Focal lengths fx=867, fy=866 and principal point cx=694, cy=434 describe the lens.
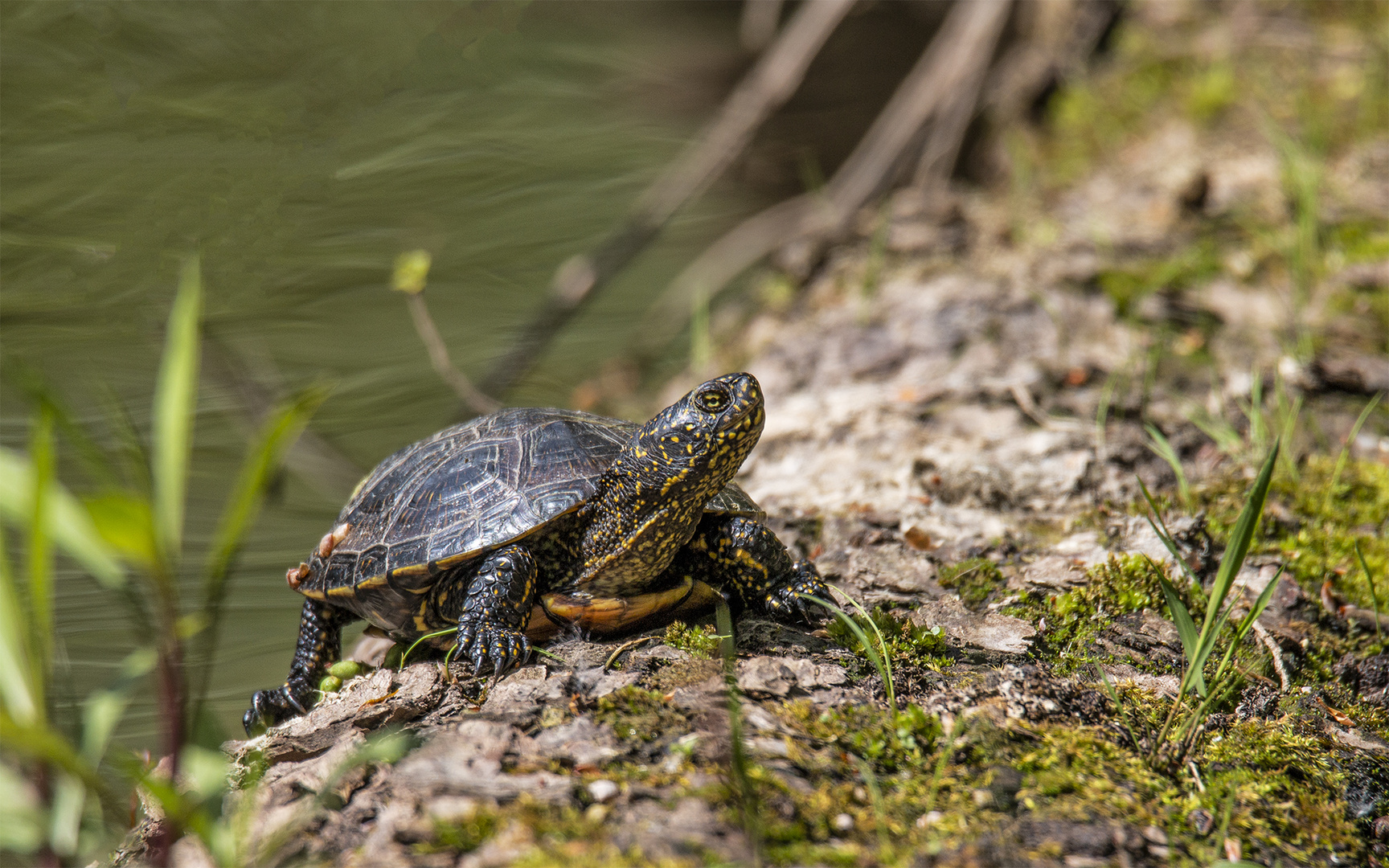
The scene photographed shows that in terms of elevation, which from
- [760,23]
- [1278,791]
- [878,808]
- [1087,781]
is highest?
[760,23]

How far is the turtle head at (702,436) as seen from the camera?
2.37 meters

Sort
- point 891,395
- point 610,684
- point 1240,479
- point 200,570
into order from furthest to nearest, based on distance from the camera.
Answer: point 200,570, point 891,395, point 1240,479, point 610,684

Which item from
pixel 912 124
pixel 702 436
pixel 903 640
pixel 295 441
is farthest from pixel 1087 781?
pixel 912 124

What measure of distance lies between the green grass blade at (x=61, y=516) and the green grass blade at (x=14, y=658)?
0.10 m

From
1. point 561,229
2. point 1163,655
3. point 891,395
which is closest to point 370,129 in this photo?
point 561,229

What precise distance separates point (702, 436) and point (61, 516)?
1444 millimetres

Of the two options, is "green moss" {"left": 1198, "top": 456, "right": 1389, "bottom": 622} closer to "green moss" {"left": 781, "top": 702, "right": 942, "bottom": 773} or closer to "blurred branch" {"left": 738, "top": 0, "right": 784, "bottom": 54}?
"green moss" {"left": 781, "top": 702, "right": 942, "bottom": 773}

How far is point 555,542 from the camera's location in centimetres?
254

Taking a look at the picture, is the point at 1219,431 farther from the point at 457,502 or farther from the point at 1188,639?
the point at 457,502

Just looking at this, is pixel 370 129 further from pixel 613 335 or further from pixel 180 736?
pixel 180 736

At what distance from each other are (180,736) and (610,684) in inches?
36.2

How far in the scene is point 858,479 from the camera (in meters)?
3.24

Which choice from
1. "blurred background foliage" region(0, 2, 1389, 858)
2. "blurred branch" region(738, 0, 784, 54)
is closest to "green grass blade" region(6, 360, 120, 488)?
"blurred background foliage" region(0, 2, 1389, 858)

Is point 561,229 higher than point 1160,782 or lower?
higher
